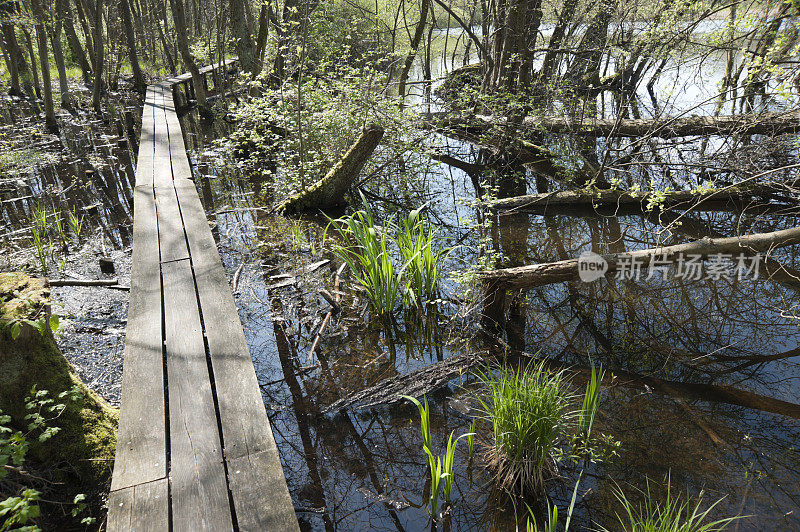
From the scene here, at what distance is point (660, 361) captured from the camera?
12.3ft

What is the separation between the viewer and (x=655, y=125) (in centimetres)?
563

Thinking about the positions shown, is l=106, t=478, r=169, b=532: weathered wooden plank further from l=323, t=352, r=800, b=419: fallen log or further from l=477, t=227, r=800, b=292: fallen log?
l=477, t=227, r=800, b=292: fallen log

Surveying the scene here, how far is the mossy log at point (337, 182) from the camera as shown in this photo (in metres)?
6.07

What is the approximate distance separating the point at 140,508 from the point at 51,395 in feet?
3.81

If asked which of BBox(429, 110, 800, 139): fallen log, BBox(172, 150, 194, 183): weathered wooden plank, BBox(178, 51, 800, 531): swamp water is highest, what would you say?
BBox(429, 110, 800, 139): fallen log

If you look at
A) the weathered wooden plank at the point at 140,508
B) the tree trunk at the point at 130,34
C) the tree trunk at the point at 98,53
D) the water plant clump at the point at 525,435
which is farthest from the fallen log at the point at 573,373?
the tree trunk at the point at 130,34

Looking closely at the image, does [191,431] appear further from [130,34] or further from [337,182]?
[130,34]

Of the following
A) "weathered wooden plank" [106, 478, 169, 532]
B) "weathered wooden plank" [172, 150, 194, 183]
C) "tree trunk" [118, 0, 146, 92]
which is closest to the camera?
"weathered wooden plank" [106, 478, 169, 532]

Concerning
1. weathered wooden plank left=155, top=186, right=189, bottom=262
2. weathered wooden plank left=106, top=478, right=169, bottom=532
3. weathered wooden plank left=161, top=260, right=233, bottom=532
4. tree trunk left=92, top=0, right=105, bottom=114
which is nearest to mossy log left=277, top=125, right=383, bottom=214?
weathered wooden plank left=155, top=186, right=189, bottom=262

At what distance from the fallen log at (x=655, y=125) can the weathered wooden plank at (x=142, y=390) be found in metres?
4.71

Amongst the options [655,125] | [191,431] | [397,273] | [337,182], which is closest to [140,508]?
[191,431]

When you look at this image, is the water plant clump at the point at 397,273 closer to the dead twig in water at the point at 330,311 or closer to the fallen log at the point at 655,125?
the dead twig in water at the point at 330,311

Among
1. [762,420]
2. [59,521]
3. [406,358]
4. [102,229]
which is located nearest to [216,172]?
[102,229]

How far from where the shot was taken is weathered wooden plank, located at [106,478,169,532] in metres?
1.74
